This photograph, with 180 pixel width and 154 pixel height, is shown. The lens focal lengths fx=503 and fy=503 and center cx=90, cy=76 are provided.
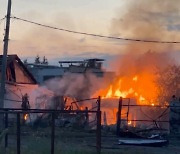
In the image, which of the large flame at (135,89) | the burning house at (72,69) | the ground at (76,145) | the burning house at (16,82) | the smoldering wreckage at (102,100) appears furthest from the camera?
the burning house at (72,69)

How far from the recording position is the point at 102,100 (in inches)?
1548

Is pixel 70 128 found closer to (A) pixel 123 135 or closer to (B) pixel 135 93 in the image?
(A) pixel 123 135

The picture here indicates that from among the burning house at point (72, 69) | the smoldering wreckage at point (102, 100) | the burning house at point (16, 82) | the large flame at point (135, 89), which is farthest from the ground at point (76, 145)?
the burning house at point (72, 69)

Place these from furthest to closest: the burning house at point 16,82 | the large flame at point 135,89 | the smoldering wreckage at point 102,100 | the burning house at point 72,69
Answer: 1. the burning house at point 72,69
2. the large flame at point 135,89
3. the burning house at point 16,82
4. the smoldering wreckage at point 102,100

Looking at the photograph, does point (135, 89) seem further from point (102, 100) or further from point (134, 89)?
point (102, 100)

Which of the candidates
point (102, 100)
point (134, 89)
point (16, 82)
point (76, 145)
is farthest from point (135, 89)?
point (76, 145)

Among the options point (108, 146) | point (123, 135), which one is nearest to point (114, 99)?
point (123, 135)

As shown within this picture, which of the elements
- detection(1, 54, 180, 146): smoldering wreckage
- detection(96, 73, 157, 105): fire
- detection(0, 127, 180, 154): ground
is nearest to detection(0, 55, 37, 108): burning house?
detection(1, 54, 180, 146): smoldering wreckage

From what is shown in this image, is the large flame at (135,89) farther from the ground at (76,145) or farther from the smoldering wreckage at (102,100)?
the ground at (76,145)

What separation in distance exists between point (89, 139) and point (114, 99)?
16.2 m

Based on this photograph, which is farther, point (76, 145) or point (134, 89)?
point (134, 89)

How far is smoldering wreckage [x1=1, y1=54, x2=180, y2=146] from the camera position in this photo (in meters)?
25.6

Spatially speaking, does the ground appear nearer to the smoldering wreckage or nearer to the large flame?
the smoldering wreckage

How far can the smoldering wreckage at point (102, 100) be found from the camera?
25625 mm
